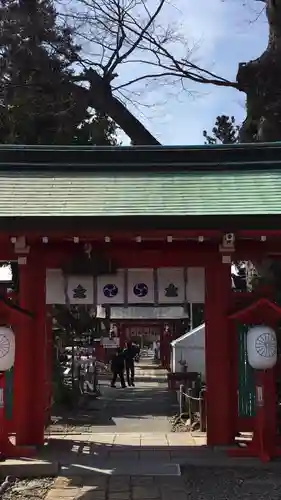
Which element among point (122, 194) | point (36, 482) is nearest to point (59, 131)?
point (122, 194)

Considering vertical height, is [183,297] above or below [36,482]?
above

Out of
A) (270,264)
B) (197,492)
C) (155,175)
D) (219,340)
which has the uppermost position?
(155,175)

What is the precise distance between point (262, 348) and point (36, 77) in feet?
41.8

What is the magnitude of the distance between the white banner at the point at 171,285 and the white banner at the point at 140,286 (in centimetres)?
14

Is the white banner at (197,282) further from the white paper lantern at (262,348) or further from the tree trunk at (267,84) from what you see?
the tree trunk at (267,84)

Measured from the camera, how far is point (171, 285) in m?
9.63

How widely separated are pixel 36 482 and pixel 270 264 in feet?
24.4

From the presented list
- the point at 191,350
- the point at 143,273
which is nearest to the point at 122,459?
the point at 143,273

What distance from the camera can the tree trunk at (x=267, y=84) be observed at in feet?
50.5

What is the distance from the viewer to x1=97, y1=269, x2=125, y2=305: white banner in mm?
9570

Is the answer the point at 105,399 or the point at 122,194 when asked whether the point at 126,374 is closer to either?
the point at 105,399

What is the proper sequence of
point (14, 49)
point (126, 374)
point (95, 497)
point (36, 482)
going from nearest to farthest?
1. point (95, 497)
2. point (36, 482)
3. point (14, 49)
4. point (126, 374)

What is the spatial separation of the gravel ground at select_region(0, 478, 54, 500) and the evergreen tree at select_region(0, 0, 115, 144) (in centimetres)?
1224

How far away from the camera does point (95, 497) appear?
7.03 metres
